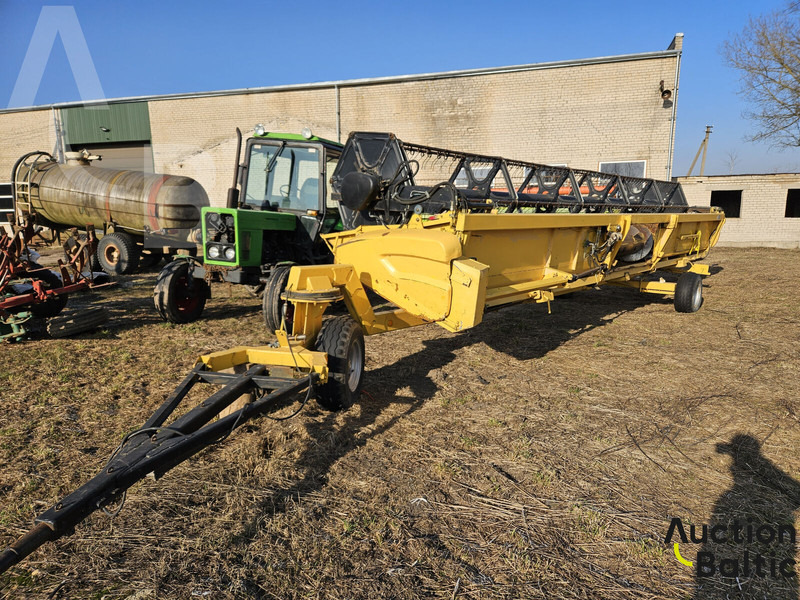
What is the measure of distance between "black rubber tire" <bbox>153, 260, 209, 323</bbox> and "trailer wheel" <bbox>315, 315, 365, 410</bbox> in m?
3.32

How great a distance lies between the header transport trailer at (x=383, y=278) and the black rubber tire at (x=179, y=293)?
2.38 metres

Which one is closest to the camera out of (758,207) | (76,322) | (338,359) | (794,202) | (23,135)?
(338,359)

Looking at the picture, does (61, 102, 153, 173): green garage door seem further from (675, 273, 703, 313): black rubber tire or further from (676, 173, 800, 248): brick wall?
(676, 173, 800, 248): brick wall

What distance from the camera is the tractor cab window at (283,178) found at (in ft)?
20.5

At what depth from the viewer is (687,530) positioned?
2467 mm

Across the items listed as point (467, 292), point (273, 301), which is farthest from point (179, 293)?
point (467, 292)

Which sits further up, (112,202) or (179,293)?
(112,202)

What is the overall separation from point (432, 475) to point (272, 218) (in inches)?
153

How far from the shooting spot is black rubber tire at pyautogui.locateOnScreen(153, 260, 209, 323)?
239 inches

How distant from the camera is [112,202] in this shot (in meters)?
10.4

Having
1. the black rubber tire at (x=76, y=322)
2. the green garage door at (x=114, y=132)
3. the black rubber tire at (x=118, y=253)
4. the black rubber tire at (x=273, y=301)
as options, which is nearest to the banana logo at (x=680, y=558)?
the black rubber tire at (x=273, y=301)

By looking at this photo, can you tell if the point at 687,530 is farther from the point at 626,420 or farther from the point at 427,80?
the point at 427,80

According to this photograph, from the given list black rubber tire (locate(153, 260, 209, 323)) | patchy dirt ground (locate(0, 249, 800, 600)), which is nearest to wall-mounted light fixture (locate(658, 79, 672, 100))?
patchy dirt ground (locate(0, 249, 800, 600))

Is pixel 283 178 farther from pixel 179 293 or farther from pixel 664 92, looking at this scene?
pixel 664 92
